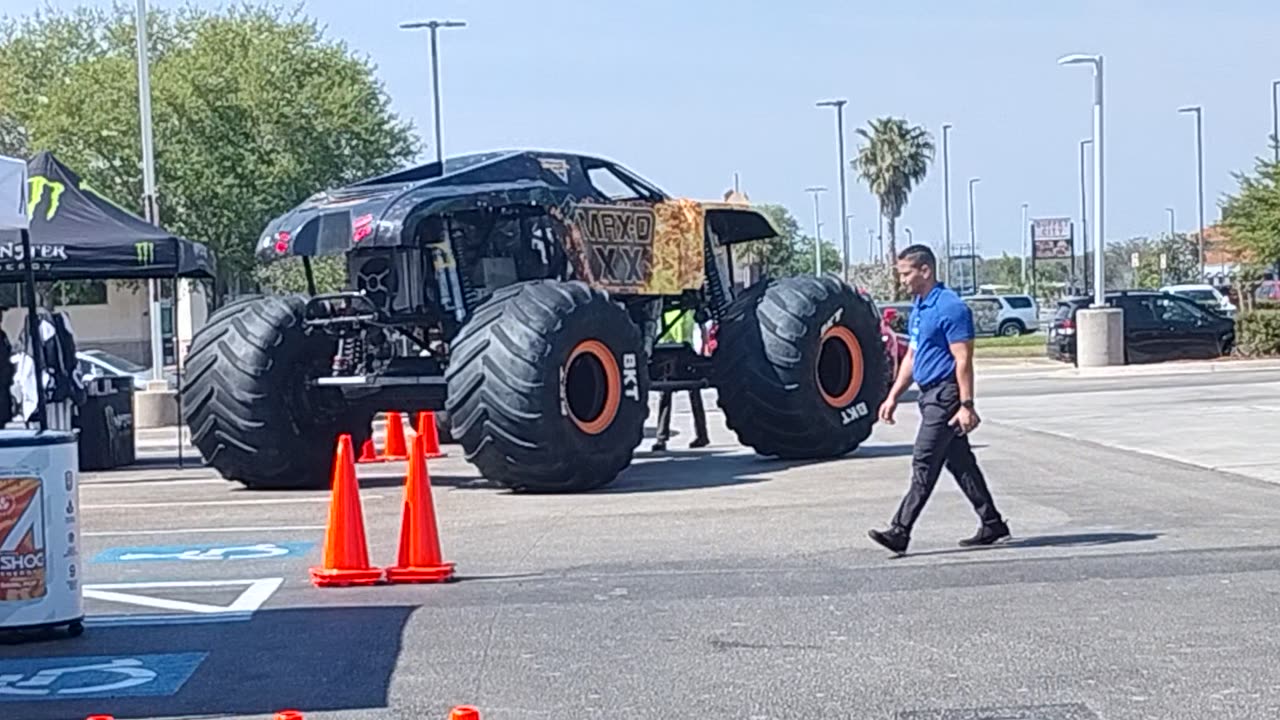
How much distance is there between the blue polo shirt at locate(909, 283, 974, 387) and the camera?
1116cm

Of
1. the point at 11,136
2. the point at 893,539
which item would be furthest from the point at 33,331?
the point at 11,136

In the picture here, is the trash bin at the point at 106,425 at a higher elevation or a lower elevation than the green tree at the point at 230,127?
lower

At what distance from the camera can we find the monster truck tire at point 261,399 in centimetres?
1600

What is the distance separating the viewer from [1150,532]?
38.8 ft

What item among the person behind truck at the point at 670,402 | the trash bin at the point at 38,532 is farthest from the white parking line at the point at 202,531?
the person behind truck at the point at 670,402

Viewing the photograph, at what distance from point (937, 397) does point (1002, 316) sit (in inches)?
1996

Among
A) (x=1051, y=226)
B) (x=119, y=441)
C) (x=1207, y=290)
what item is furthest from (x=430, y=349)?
(x=1051, y=226)

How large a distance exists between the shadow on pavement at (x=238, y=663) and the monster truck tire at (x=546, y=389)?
15.2ft

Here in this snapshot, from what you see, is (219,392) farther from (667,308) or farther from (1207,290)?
(1207,290)

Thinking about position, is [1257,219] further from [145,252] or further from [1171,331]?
[145,252]

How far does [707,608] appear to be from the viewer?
950cm

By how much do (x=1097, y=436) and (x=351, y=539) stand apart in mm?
10931

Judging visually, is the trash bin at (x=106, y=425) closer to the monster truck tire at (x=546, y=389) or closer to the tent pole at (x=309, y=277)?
the tent pole at (x=309, y=277)

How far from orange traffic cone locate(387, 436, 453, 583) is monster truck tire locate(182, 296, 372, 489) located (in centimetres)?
552
